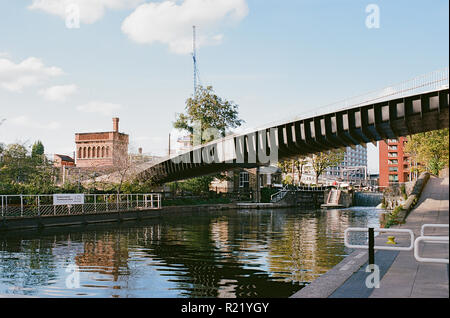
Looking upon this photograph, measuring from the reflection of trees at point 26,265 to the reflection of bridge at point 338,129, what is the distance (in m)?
17.4

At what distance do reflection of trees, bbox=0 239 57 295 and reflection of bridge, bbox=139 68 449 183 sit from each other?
57.1 feet

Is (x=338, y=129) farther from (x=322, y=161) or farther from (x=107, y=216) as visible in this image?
(x=322, y=161)

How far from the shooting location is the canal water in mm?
12980

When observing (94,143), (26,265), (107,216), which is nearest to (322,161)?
(94,143)

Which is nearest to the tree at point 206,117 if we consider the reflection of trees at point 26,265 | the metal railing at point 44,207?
the metal railing at point 44,207

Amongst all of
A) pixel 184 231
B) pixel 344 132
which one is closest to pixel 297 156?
pixel 344 132

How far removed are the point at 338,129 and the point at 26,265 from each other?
23.0m

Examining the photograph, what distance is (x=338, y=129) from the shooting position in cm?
3253

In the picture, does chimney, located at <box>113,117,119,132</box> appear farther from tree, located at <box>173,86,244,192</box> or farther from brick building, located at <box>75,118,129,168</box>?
tree, located at <box>173,86,244,192</box>

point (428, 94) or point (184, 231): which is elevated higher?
point (428, 94)

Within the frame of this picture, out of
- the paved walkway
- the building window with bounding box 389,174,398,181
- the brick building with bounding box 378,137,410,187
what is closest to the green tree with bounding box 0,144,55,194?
the paved walkway

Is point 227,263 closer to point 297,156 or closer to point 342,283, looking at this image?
point 342,283

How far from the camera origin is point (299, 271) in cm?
1564
